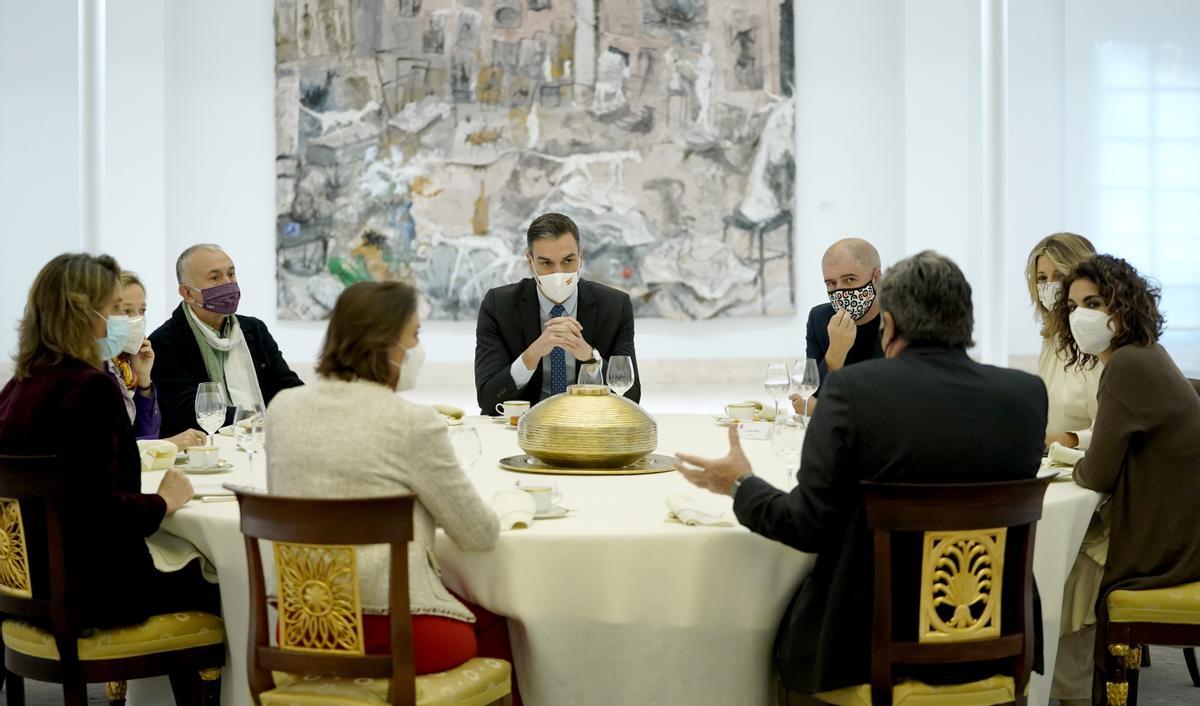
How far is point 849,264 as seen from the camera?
14.9 feet

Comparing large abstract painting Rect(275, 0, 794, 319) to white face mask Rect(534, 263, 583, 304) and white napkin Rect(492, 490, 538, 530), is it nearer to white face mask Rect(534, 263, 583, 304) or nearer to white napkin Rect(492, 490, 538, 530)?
white face mask Rect(534, 263, 583, 304)

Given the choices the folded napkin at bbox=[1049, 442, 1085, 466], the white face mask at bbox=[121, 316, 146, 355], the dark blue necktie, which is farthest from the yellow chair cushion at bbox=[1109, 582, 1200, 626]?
the white face mask at bbox=[121, 316, 146, 355]

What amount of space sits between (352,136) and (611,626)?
261 inches

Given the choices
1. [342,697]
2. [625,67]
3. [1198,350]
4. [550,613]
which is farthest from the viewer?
[625,67]

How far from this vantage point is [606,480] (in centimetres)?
317

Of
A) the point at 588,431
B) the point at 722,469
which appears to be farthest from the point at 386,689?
the point at 588,431

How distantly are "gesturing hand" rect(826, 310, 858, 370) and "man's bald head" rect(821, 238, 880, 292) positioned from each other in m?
0.15

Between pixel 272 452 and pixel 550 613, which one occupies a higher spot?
pixel 272 452

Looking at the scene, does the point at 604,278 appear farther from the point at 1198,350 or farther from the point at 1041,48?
the point at 1198,350

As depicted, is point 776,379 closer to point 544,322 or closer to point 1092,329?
point 1092,329

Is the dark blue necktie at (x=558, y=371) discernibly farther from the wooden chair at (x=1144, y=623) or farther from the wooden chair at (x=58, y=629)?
the wooden chair at (x=1144, y=623)

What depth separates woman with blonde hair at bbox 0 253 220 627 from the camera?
2.73 meters

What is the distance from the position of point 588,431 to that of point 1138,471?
4.76ft

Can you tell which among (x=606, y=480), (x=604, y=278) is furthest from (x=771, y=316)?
(x=606, y=480)
